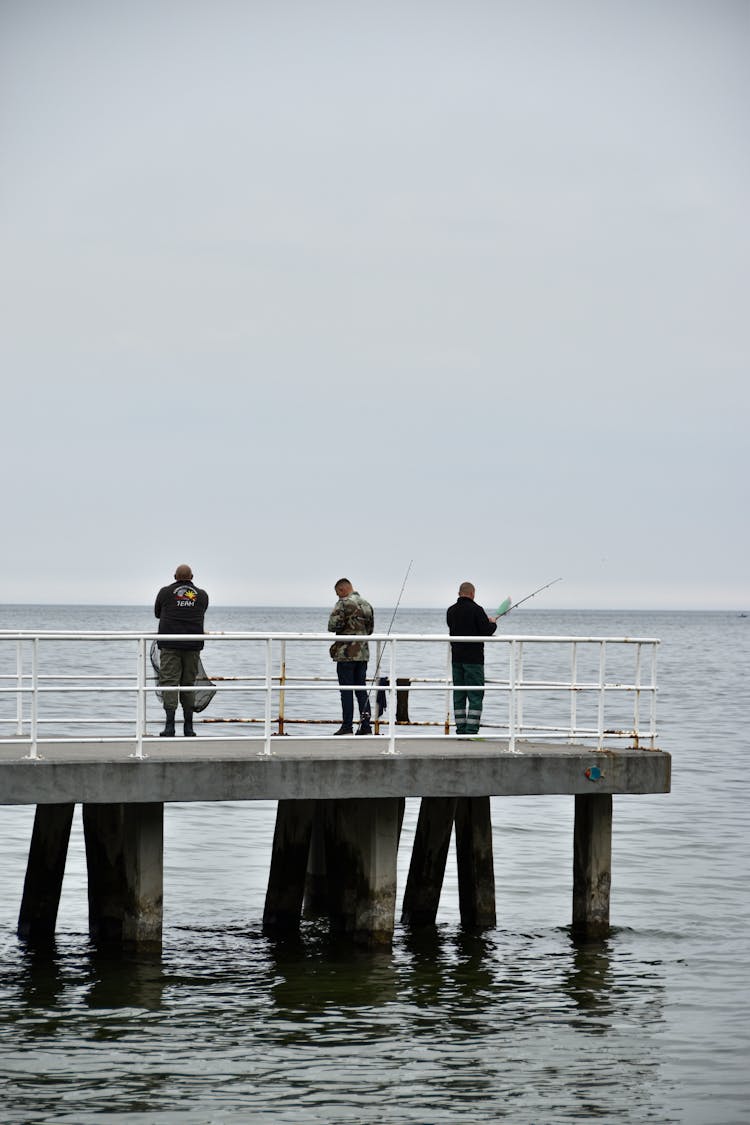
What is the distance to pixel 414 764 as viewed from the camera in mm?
17062

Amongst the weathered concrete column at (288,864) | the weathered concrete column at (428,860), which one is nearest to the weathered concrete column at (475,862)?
the weathered concrete column at (428,860)

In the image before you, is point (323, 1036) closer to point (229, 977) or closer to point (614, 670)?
point (229, 977)

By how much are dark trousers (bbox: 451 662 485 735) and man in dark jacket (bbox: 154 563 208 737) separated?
2815 millimetres

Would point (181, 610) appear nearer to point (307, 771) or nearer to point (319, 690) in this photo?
point (319, 690)

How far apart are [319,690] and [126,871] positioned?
3.05 metres

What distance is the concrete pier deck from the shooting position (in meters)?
16.1

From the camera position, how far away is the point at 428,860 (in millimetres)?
20484

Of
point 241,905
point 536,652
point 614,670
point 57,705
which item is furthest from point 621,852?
point 536,652

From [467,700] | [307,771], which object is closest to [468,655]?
[467,700]

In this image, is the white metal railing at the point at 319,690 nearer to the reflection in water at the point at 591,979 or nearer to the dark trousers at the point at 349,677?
the dark trousers at the point at 349,677

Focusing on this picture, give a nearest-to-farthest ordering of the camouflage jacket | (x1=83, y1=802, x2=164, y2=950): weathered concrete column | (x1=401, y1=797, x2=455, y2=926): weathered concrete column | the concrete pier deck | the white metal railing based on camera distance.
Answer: the concrete pier deck < the white metal railing < (x1=83, y1=802, x2=164, y2=950): weathered concrete column < the camouflage jacket < (x1=401, y1=797, x2=455, y2=926): weathered concrete column

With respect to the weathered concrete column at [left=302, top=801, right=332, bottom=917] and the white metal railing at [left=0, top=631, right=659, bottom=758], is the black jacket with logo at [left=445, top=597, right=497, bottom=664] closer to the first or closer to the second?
the white metal railing at [left=0, top=631, right=659, bottom=758]

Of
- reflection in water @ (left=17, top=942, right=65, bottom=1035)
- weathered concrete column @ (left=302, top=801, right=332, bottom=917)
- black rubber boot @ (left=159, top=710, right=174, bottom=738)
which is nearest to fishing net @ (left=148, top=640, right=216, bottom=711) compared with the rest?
black rubber boot @ (left=159, top=710, right=174, bottom=738)

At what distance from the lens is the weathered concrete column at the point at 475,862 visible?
2019 cm
